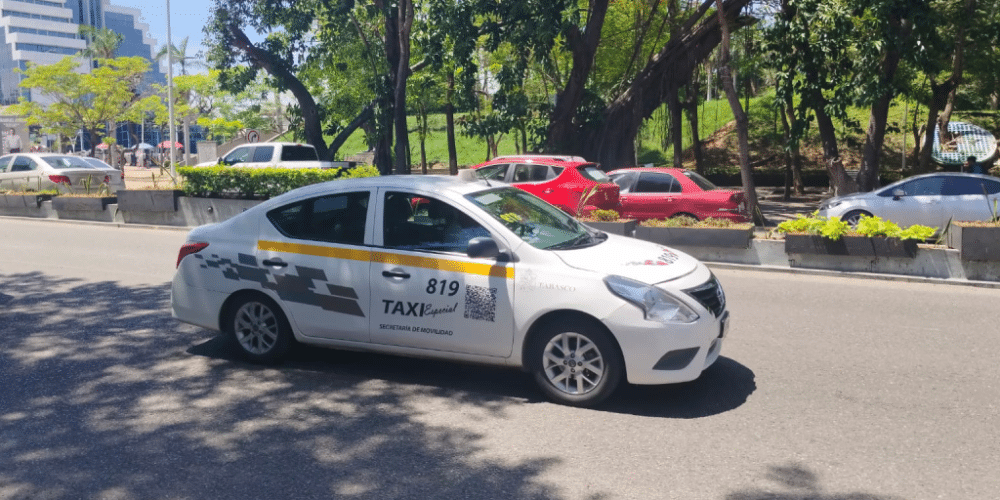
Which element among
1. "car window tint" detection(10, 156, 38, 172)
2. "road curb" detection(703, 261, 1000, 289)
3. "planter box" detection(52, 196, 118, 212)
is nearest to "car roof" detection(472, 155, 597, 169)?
"road curb" detection(703, 261, 1000, 289)

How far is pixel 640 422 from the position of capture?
5.89 metres

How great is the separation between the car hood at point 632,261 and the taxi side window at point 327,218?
1.64 m

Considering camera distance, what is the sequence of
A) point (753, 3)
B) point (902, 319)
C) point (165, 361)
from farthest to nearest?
point (753, 3)
point (902, 319)
point (165, 361)

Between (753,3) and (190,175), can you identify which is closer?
(190,175)

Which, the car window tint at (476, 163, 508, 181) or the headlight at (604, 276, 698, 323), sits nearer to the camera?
the headlight at (604, 276, 698, 323)

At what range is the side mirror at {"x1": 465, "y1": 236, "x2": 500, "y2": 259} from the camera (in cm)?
623

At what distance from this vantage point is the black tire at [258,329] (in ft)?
23.7

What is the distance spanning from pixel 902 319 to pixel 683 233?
4750 millimetres

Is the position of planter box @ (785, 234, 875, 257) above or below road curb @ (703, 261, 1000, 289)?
above

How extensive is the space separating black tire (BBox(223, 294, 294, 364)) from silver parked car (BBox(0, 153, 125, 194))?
17.4 m

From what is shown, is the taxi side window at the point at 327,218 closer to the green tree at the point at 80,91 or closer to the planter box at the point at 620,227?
the planter box at the point at 620,227

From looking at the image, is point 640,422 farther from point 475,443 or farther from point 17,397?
point 17,397

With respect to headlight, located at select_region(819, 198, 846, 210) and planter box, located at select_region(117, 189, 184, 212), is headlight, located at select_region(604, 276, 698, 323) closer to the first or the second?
headlight, located at select_region(819, 198, 846, 210)

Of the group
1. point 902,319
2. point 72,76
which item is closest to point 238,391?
point 902,319
